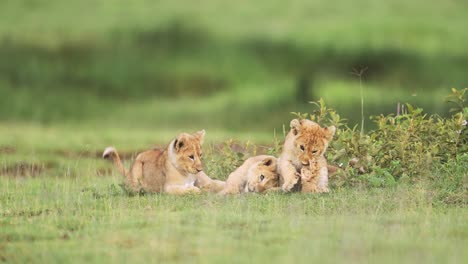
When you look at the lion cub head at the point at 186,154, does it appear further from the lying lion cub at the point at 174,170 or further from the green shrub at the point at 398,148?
the green shrub at the point at 398,148

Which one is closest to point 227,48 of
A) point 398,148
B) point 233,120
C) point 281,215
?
point 233,120

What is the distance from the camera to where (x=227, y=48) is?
31.8 meters

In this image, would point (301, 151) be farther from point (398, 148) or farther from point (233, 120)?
point (233, 120)

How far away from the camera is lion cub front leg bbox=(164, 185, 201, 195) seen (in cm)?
1268

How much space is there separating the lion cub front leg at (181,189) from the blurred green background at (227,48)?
15957 mm


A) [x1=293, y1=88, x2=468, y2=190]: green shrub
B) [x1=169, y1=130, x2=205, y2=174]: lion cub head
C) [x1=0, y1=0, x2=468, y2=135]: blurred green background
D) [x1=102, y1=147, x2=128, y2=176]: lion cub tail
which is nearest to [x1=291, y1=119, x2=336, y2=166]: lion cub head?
[x1=293, y1=88, x2=468, y2=190]: green shrub

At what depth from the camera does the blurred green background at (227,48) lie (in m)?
29.6

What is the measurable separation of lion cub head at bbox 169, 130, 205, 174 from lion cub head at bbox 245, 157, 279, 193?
61 cm

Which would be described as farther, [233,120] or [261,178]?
[233,120]

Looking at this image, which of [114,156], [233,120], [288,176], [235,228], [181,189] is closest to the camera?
[235,228]

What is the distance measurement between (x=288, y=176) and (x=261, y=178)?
43 centimetres

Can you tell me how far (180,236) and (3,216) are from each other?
2.57 meters

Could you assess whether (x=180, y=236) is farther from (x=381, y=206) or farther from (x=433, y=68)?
(x=433, y=68)

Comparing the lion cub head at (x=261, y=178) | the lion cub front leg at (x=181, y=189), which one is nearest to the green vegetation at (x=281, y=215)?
the lion cub front leg at (x=181, y=189)
